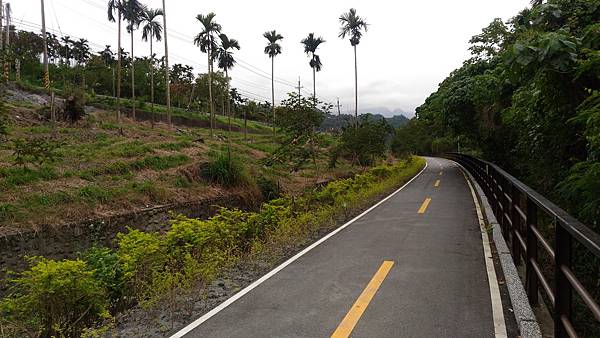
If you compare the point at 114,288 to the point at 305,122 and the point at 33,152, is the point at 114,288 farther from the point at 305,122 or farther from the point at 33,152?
the point at 305,122

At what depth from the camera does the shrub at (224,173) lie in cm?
2216

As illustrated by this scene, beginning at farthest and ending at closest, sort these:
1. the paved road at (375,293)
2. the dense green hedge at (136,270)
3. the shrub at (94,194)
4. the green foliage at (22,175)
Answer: the shrub at (94,194) → the green foliage at (22,175) → the dense green hedge at (136,270) → the paved road at (375,293)

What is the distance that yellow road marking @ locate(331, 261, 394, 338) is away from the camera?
14.9 ft

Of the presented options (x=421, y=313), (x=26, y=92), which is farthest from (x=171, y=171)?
(x=26, y=92)

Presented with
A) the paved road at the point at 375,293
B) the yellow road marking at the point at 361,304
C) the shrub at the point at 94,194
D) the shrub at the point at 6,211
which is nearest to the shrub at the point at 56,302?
the paved road at the point at 375,293

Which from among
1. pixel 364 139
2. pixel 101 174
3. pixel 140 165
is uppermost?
pixel 364 139

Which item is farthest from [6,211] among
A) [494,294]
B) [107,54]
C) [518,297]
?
[107,54]

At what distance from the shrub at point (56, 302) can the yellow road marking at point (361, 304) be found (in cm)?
318

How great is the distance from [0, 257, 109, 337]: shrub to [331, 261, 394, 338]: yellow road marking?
3178 mm

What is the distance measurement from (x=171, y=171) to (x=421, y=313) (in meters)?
18.9

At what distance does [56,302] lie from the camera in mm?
5594

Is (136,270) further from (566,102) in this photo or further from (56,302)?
(566,102)

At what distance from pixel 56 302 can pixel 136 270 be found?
144cm

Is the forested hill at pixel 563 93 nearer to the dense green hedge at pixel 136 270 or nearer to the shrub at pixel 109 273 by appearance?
the dense green hedge at pixel 136 270
